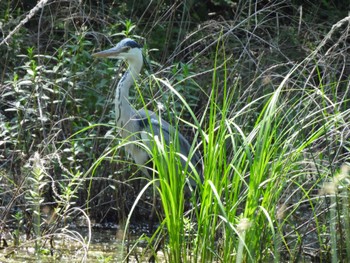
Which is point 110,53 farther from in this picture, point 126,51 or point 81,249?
point 81,249

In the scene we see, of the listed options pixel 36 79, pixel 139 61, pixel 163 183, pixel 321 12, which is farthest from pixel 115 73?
pixel 163 183

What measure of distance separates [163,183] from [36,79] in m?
2.26

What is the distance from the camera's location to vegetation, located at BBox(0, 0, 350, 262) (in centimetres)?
369

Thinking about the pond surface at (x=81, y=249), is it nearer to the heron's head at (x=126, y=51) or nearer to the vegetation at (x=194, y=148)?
the vegetation at (x=194, y=148)

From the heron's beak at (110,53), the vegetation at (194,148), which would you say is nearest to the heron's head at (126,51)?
the heron's beak at (110,53)

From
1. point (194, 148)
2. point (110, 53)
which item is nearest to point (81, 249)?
point (194, 148)

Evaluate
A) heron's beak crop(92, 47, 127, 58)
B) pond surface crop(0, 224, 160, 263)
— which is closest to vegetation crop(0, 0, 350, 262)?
pond surface crop(0, 224, 160, 263)

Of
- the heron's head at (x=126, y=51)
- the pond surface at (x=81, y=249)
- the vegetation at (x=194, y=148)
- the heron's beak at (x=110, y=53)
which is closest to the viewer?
the vegetation at (x=194, y=148)

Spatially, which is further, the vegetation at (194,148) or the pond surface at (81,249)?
the pond surface at (81,249)

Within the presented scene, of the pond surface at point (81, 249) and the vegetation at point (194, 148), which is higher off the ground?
the vegetation at point (194, 148)

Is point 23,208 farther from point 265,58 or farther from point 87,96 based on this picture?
point 265,58

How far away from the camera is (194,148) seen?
212 inches

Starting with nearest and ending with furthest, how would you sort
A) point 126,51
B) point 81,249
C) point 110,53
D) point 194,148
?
point 81,249 → point 194,148 → point 110,53 → point 126,51

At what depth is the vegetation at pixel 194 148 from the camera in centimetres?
369
